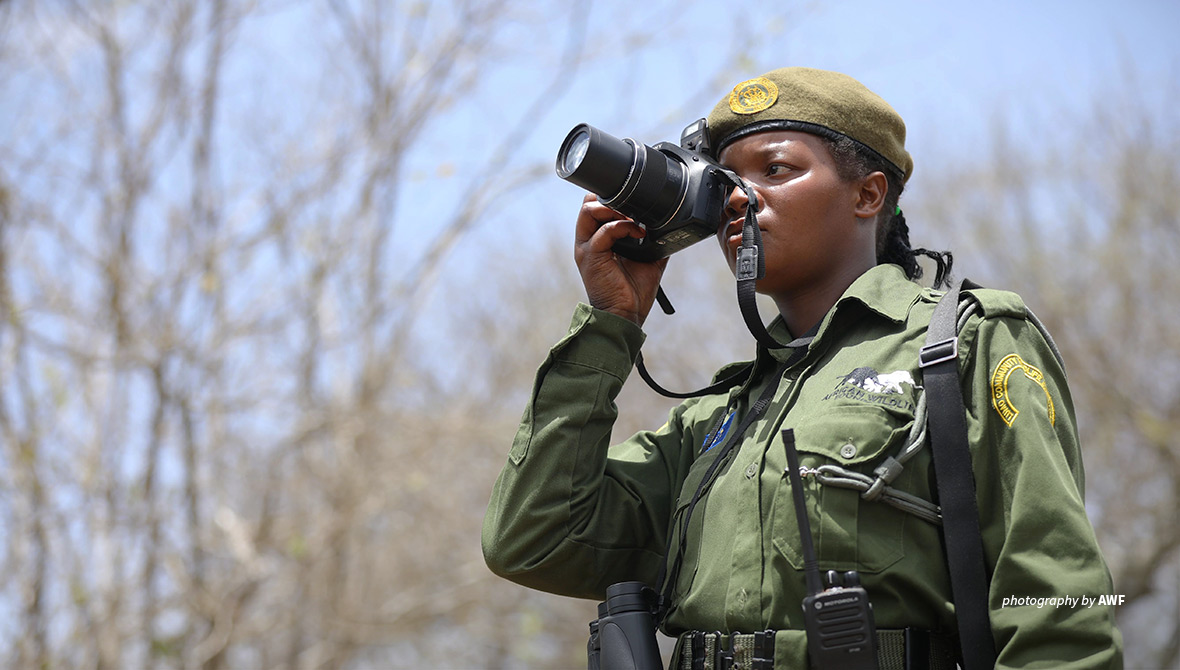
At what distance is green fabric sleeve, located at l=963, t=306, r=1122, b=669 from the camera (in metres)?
1.47

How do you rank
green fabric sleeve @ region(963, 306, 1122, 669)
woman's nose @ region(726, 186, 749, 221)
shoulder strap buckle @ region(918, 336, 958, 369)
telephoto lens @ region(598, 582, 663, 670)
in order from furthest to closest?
woman's nose @ region(726, 186, 749, 221) < telephoto lens @ region(598, 582, 663, 670) < shoulder strap buckle @ region(918, 336, 958, 369) < green fabric sleeve @ region(963, 306, 1122, 669)

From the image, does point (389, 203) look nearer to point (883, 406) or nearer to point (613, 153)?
point (613, 153)

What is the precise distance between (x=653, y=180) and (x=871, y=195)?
0.44 meters

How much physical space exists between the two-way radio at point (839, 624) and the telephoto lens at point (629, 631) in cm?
37

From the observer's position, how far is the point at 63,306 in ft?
16.1

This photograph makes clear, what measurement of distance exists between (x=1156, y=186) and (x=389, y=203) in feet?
21.9

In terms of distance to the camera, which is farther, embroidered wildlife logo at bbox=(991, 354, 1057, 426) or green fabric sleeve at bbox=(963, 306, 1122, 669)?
embroidered wildlife logo at bbox=(991, 354, 1057, 426)

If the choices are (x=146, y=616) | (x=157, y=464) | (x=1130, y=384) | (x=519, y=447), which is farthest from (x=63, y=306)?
(x=1130, y=384)

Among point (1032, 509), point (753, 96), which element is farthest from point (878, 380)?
point (753, 96)

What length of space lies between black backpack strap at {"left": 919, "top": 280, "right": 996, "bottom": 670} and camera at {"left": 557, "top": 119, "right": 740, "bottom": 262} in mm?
547

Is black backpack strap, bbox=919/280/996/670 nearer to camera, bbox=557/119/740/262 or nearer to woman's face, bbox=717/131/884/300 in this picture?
woman's face, bbox=717/131/884/300

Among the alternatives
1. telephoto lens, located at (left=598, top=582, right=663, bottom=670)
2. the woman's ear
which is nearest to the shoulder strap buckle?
the woman's ear

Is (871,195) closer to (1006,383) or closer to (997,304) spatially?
(997,304)

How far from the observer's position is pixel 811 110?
83.7 inches
